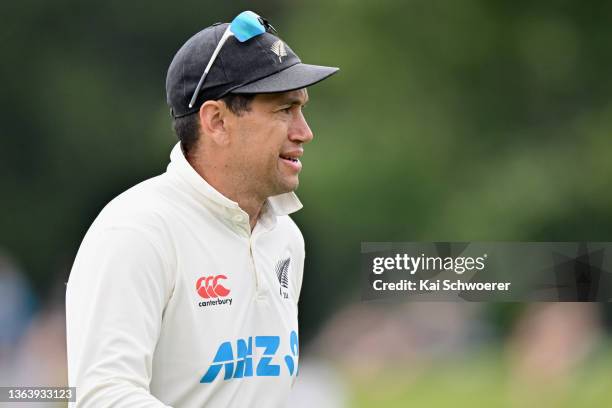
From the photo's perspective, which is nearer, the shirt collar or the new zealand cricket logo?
the shirt collar

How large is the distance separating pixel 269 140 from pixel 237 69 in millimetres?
157

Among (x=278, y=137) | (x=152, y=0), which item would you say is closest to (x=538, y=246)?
(x=152, y=0)

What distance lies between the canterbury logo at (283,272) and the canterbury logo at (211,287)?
22 centimetres

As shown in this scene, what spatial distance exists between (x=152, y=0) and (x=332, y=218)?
5.29 ft

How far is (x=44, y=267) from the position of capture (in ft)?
17.5

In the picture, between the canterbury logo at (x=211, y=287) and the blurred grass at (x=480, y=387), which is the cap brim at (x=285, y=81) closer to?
the canterbury logo at (x=211, y=287)

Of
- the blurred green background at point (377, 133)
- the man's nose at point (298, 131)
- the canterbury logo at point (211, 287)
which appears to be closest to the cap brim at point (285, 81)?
the man's nose at point (298, 131)

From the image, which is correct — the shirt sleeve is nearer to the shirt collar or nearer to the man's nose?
the shirt collar

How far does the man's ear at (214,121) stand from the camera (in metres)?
1.96

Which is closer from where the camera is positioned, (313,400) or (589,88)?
(313,400)

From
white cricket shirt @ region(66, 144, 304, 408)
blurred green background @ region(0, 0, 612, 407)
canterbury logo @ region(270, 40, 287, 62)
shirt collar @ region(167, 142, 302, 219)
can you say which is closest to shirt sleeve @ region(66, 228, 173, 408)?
white cricket shirt @ region(66, 144, 304, 408)

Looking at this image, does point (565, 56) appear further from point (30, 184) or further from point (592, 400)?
point (30, 184)

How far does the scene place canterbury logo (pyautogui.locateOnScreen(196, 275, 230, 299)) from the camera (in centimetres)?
184

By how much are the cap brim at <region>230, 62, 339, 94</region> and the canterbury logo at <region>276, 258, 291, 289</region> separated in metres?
0.39
